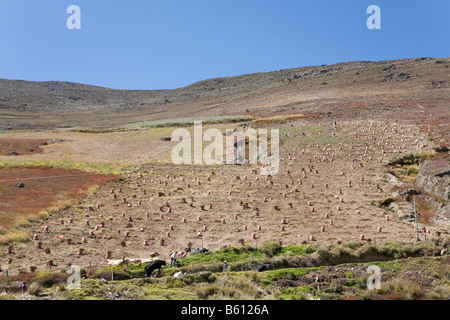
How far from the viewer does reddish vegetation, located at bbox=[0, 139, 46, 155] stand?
61250 mm

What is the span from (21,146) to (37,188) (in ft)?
118

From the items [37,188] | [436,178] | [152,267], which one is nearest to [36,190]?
[37,188]

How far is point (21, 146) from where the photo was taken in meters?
66.8

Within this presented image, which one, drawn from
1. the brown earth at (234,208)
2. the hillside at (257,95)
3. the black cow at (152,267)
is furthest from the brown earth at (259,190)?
the hillside at (257,95)

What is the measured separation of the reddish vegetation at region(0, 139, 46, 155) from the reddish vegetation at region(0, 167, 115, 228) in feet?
53.9

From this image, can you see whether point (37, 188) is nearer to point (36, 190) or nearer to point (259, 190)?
point (36, 190)

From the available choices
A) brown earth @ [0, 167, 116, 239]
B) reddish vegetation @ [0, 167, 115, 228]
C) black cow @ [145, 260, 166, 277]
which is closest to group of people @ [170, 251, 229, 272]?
black cow @ [145, 260, 166, 277]

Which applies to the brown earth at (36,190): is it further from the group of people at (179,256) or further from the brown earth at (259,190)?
the group of people at (179,256)

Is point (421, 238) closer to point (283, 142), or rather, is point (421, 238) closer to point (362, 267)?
point (362, 267)

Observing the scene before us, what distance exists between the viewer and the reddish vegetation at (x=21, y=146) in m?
61.2

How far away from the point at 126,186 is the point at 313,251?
79.2 feet

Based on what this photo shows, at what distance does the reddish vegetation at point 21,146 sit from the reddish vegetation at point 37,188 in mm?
16430

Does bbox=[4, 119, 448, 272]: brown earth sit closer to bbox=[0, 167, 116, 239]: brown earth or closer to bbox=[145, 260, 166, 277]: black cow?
bbox=[0, 167, 116, 239]: brown earth
